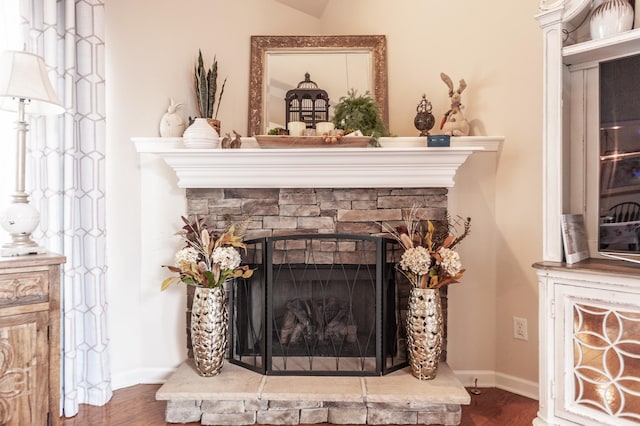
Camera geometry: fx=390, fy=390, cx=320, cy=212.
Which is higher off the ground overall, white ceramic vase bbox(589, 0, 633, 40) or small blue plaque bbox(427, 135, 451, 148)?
white ceramic vase bbox(589, 0, 633, 40)

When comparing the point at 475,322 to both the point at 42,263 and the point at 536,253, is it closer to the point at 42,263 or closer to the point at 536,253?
the point at 536,253

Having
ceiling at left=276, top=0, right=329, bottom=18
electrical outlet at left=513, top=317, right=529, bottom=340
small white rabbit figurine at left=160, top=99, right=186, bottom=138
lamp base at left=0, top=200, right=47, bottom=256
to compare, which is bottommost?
electrical outlet at left=513, top=317, right=529, bottom=340

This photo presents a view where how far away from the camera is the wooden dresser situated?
1530 mm

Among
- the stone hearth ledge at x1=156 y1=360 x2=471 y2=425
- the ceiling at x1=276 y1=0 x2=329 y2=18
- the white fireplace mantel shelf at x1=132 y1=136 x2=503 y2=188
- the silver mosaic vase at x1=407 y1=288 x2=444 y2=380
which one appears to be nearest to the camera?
the stone hearth ledge at x1=156 y1=360 x2=471 y2=425

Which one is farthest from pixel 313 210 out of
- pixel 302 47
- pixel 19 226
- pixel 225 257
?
pixel 19 226

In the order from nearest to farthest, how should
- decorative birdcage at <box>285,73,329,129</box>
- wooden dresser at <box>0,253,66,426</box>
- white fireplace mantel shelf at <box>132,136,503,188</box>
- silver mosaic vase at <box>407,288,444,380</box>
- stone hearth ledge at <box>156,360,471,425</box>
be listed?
wooden dresser at <box>0,253,66,426</box> → stone hearth ledge at <box>156,360,471,425</box> → silver mosaic vase at <box>407,288,444,380</box> → white fireplace mantel shelf at <box>132,136,503,188</box> → decorative birdcage at <box>285,73,329,129</box>

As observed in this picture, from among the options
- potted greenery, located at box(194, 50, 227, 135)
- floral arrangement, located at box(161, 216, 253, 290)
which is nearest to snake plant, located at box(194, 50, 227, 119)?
potted greenery, located at box(194, 50, 227, 135)

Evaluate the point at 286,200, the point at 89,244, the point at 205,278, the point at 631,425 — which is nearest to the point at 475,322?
the point at 631,425

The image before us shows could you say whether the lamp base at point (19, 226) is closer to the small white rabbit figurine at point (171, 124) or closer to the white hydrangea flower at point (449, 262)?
the small white rabbit figurine at point (171, 124)

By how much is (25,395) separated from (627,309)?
2.45 meters

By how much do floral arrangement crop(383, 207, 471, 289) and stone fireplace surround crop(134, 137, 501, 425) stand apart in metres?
0.17

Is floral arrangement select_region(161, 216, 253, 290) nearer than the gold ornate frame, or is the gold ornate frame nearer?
floral arrangement select_region(161, 216, 253, 290)

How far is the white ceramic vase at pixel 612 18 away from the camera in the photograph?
1.68 m

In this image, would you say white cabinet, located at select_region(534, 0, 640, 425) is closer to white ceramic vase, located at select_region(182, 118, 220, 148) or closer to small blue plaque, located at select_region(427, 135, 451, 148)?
small blue plaque, located at select_region(427, 135, 451, 148)
